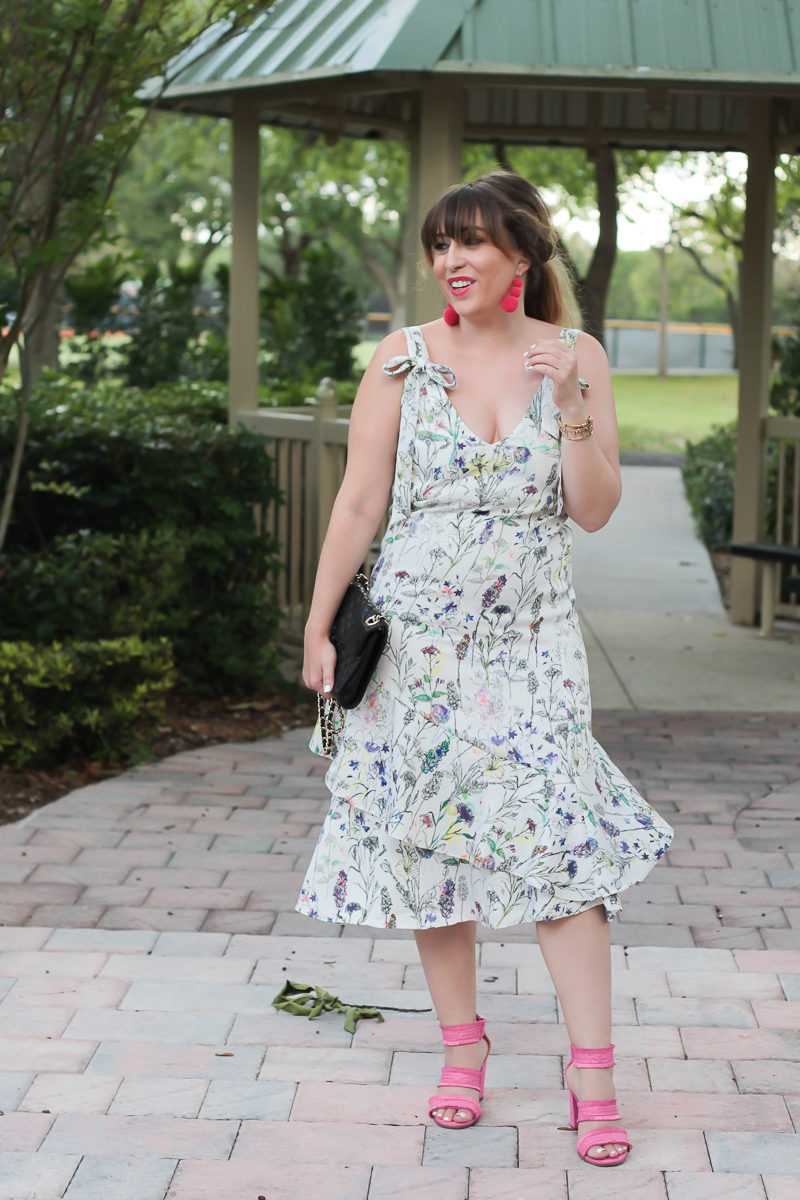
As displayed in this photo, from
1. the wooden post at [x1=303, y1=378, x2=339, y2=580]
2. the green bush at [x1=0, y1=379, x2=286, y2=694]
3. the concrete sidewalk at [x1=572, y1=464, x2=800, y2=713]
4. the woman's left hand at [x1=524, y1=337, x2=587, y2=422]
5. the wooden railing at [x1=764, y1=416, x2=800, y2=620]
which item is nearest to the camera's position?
the woman's left hand at [x1=524, y1=337, x2=587, y2=422]

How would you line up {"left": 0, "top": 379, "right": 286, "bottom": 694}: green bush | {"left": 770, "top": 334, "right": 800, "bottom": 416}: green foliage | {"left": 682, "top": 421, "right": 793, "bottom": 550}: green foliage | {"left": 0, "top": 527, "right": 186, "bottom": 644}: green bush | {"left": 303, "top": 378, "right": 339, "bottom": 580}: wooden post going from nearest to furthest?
{"left": 0, "top": 527, "right": 186, "bottom": 644}: green bush → {"left": 0, "top": 379, "right": 286, "bottom": 694}: green bush → {"left": 303, "top": 378, "right": 339, "bottom": 580}: wooden post → {"left": 682, "top": 421, "right": 793, "bottom": 550}: green foliage → {"left": 770, "top": 334, "right": 800, "bottom": 416}: green foliage

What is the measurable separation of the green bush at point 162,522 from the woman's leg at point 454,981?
10.1ft

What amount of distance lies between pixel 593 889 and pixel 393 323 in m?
28.8

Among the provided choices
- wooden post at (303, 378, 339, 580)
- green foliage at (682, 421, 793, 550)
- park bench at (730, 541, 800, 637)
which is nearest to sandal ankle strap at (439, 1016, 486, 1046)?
wooden post at (303, 378, 339, 580)

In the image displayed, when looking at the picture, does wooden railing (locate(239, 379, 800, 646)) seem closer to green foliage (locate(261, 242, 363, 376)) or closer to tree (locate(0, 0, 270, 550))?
tree (locate(0, 0, 270, 550))

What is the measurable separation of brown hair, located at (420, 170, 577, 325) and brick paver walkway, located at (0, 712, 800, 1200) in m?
1.74

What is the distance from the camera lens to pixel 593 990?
2793 mm

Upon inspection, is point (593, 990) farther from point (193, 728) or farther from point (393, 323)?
point (393, 323)

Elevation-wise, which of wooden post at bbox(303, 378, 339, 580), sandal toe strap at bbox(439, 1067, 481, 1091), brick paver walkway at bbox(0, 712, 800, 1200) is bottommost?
brick paver walkway at bbox(0, 712, 800, 1200)

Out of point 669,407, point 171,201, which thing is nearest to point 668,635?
point 669,407

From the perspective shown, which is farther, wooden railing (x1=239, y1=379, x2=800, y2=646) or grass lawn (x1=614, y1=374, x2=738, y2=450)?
grass lawn (x1=614, y1=374, x2=738, y2=450)

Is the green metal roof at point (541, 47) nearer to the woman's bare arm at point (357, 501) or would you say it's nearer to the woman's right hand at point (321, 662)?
the woman's bare arm at point (357, 501)

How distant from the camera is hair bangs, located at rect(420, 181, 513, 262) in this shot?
9.03ft

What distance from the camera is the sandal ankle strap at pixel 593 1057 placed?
2.81m
